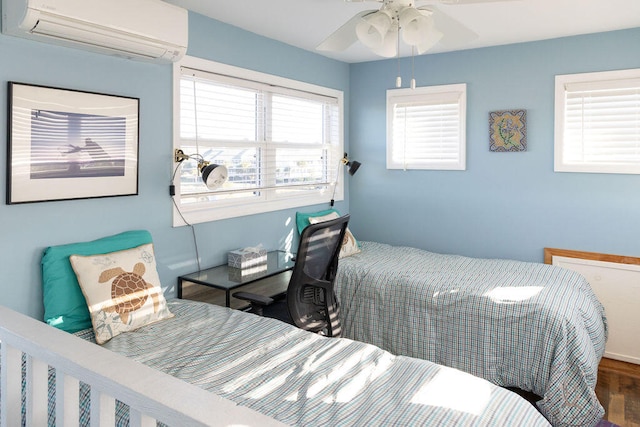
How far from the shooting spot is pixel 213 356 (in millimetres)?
2141

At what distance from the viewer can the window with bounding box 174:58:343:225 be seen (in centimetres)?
325

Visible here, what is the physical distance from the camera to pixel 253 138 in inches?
150

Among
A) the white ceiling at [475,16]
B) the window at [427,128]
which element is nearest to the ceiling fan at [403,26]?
the white ceiling at [475,16]

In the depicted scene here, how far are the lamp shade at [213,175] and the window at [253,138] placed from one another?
242 mm

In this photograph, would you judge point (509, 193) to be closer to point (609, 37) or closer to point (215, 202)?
point (609, 37)

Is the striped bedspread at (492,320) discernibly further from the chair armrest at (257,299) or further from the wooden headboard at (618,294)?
the chair armrest at (257,299)

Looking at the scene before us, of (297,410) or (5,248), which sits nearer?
(297,410)

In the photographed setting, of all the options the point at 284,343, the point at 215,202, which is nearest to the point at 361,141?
the point at 215,202

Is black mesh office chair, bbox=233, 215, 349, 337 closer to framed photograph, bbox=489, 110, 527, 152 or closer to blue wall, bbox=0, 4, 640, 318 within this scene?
blue wall, bbox=0, 4, 640, 318

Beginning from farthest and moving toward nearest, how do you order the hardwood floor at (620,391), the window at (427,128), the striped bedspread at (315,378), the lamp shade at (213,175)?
the window at (427,128) < the lamp shade at (213,175) < the hardwood floor at (620,391) < the striped bedspread at (315,378)

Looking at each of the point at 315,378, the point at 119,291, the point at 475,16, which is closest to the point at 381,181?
the point at 475,16

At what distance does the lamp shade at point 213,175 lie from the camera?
2998 mm

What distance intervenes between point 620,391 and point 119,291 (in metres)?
3.30

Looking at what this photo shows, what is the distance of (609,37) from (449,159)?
1555 millimetres
